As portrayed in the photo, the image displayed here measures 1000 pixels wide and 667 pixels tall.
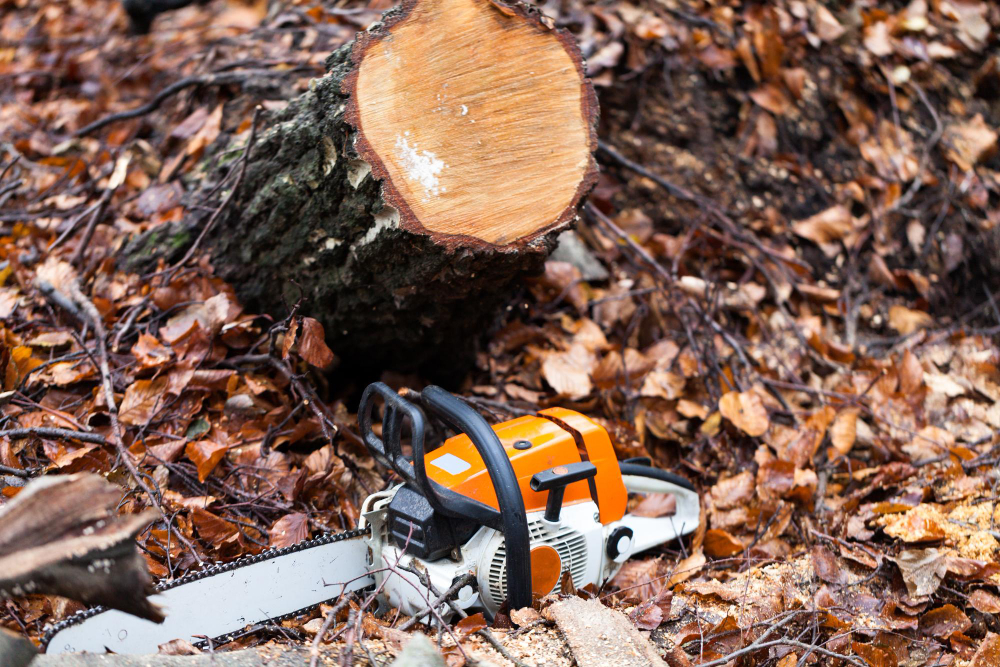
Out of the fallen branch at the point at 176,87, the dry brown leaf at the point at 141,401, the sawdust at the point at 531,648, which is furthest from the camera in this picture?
the fallen branch at the point at 176,87

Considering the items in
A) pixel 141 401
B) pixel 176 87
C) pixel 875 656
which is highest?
pixel 176 87

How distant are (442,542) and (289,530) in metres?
0.51

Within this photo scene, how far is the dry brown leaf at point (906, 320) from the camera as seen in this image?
3.45m

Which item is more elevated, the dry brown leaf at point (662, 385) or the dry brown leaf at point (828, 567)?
the dry brown leaf at point (662, 385)

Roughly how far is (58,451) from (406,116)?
1315 millimetres

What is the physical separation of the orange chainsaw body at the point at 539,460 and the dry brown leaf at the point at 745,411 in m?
0.87

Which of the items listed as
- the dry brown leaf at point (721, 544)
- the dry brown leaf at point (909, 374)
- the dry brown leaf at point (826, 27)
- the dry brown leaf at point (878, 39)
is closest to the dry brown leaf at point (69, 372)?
the dry brown leaf at point (721, 544)

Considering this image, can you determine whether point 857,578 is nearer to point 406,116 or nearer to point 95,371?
point 406,116

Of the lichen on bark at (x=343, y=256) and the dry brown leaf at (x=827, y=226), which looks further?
the dry brown leaf at (x=827, y=226)

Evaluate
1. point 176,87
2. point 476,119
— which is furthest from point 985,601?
point 176,87

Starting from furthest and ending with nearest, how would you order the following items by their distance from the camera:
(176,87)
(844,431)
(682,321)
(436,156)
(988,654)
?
(176,87)
(682,321)
(844,431)
(436,156)
(988,654)

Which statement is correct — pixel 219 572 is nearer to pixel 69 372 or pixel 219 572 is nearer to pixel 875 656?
pixel 69 372

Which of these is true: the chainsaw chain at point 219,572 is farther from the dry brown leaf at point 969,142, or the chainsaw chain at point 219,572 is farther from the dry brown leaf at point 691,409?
the dry brown leaf at point 969,142

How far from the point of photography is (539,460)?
1854 millimetres
